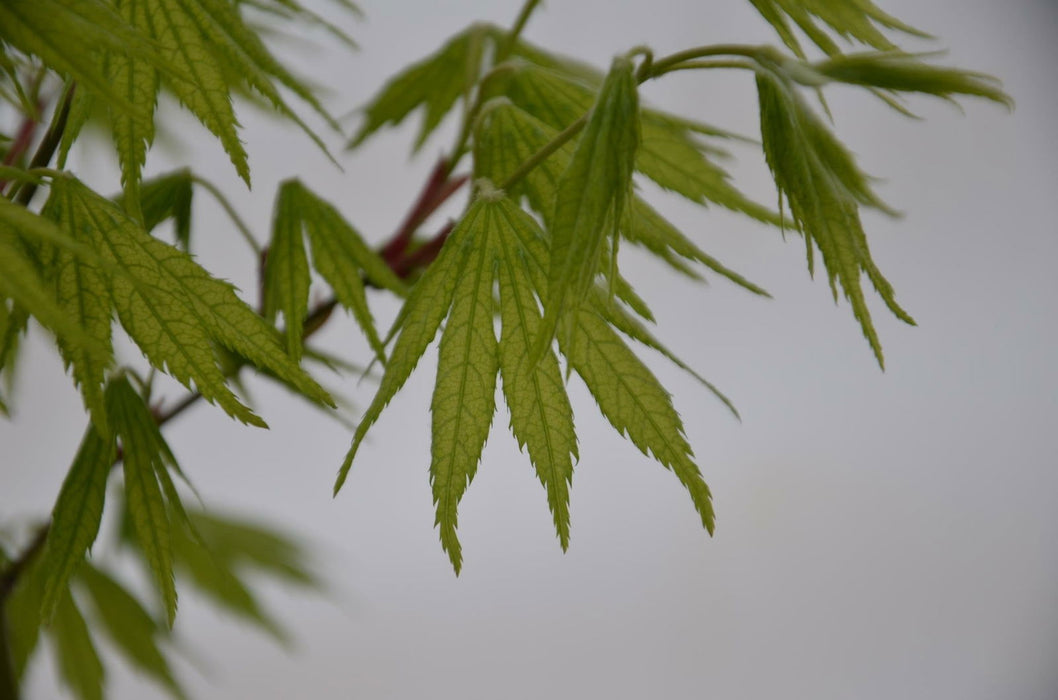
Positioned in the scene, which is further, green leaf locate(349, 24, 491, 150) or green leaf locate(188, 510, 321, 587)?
green leaf locate(188, 510, 321, 587)

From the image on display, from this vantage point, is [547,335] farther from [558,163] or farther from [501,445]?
[501,445]

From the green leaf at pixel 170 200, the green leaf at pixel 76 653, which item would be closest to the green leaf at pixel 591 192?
the green leaf at pixel 170 200

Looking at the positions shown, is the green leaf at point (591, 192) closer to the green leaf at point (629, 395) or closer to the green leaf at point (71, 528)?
the green leaf at point (629, 395)

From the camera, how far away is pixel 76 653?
1.97 ft

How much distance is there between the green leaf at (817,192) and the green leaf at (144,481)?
0.90 ft

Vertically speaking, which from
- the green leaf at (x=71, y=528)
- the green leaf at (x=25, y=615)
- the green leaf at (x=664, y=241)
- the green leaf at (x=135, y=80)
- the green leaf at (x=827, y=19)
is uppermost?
the green leaf at (x=827, y=19)

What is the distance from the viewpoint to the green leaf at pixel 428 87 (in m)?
0.58

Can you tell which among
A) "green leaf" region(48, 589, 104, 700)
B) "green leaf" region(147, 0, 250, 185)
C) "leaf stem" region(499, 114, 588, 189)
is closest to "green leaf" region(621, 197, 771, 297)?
"leaf stem" region(499, 114, 588, 189)

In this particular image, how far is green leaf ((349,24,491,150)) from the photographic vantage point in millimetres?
576

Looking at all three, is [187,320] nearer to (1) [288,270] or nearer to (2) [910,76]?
(1) [288,270]

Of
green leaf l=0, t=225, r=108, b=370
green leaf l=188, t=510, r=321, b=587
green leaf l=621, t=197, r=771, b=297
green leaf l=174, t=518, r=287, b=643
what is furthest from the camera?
green leaf l=188, t=510, r=321, b=587

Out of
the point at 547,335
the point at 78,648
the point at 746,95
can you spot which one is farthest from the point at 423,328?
the point at 746,95

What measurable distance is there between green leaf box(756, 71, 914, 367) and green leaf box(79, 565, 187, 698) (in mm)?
550

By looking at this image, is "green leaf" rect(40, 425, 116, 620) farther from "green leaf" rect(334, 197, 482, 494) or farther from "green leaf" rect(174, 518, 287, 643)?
"green leaf" rect(174, 518, 287, 643)
